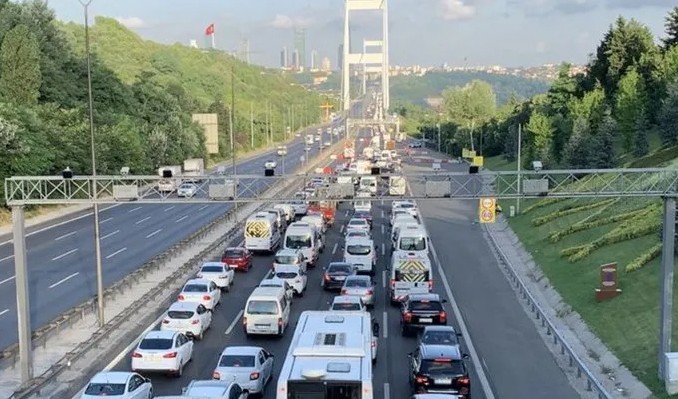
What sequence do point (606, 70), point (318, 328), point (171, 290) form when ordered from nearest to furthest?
point (318, 328) < point (171, 290) < point (606, 70)

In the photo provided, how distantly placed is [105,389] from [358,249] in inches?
820

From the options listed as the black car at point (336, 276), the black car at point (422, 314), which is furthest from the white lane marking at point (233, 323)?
the black car at point (422, 314)

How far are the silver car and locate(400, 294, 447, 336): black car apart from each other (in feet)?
11.8

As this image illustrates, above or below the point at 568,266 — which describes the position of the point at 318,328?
above

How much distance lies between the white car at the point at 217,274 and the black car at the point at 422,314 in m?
10.2

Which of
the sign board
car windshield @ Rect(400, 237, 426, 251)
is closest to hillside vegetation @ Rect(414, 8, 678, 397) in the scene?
car windshield @ Rect(400, 237, 426, 251)

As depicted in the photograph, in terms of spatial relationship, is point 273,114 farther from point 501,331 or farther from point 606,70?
point 501,331

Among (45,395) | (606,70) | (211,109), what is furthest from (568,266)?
(211,109)

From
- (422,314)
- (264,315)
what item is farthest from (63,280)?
(422,314)

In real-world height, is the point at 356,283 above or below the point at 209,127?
below

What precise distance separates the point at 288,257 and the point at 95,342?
12.8 meters

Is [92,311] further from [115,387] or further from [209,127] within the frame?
[209,127]

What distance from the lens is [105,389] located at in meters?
18.3

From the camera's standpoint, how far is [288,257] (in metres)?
36.2
